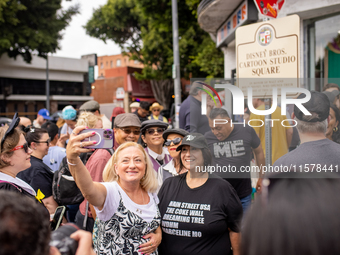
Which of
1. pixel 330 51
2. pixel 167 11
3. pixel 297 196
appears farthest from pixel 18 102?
pixel 297 196

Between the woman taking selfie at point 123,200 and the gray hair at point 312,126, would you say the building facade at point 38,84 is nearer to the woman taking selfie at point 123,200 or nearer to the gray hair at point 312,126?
the woman taking selfie at point 123,200

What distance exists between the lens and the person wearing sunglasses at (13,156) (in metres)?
2.31

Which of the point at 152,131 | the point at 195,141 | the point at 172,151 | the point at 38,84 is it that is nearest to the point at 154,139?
the point at 152,131

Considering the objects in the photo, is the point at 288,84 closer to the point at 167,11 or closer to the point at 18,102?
the point at 167,11

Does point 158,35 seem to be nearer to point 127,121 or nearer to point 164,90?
point 164,90

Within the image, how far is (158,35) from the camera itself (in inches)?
675

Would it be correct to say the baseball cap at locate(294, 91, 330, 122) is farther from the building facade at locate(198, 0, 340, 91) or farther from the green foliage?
the green foliage

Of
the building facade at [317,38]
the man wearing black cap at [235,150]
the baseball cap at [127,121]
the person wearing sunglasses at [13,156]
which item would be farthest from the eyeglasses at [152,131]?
the building facade at [317,38]

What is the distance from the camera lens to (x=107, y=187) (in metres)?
2.29

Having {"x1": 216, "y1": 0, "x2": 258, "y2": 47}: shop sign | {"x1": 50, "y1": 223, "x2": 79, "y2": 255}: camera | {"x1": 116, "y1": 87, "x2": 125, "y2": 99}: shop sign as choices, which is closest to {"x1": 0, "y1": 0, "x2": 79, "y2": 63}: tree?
{"x1": 116, "y1": 87, "x2": 125, "y2": 99}: shop sign

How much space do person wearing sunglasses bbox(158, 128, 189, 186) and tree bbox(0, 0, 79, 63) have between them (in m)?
16.6

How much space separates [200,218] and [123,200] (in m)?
0.67

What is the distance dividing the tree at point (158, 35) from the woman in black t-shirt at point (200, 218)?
915 centimetres

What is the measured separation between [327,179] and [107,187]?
68.3 inches
